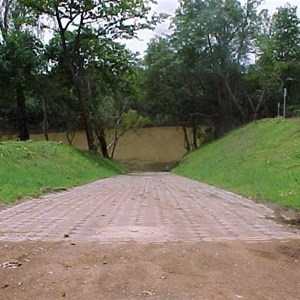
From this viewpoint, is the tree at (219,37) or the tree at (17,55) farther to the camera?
the tree at (219,37)

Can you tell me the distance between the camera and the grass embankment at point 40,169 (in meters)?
10.9

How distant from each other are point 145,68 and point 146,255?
3172 centimetres

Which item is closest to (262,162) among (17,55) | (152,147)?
(17,55)

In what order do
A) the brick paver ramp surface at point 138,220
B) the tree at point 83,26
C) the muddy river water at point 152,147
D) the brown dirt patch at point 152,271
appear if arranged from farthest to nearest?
the muddy river water at point 152,147, the tree at point 83,26, the brick paver ramp surface at point 138,220, the brown dirt patch at point 152,271

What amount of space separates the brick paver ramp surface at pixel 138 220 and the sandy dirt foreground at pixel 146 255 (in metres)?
0.01

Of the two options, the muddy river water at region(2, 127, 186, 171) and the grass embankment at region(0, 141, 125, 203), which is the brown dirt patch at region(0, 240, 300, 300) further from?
the muddy river water at region(2, 127, 186, 171)

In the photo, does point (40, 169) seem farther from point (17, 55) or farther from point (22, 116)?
point (22, 116)

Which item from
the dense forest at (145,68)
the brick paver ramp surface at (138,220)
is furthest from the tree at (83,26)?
the brick paver ramp surface at (138,220)

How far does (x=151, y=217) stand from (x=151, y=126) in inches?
1572

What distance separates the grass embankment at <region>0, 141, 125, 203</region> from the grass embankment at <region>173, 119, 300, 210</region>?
15.3 ft

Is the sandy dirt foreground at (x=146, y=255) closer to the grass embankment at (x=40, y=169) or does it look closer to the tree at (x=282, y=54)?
the grass embankment at (x=40, y=169)

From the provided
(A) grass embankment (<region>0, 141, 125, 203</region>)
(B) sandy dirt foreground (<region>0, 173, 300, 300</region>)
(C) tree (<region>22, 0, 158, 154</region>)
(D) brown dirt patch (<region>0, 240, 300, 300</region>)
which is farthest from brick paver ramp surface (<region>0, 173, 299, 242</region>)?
(C) tree (<region>22, 0, 158, 154</region>)

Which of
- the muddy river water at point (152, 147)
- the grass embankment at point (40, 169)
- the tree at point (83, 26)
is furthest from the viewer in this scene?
the muddy river water at point (152, 147)

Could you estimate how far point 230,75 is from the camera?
32750 mm
